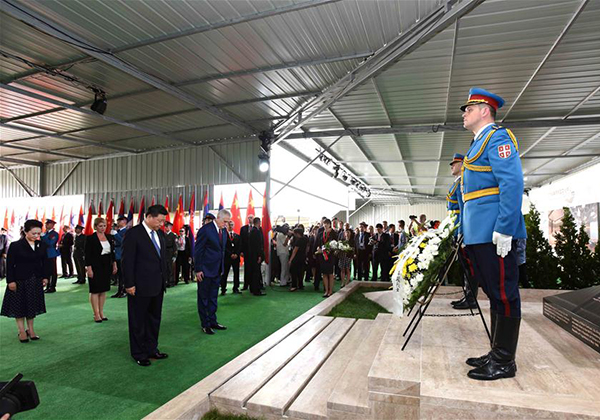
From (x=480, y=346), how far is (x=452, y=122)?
8729mm

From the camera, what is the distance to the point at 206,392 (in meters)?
2.80

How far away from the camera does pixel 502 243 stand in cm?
205

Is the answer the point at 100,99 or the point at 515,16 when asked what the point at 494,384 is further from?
the point at 100,99

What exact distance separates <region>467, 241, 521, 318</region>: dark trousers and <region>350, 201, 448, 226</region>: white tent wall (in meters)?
28.1

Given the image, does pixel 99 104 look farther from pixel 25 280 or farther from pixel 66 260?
pixel 66 260

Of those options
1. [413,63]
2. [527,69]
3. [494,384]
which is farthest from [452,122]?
[494,384]

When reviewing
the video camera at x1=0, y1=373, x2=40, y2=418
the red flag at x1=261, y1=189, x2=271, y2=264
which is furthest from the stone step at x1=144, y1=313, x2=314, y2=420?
the red flag at x1=261, y1=189, x2=271, y2=264

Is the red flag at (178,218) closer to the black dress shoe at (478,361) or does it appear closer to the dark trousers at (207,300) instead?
the dark trousers at (207,300)

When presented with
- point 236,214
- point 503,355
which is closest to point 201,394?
point 503,355

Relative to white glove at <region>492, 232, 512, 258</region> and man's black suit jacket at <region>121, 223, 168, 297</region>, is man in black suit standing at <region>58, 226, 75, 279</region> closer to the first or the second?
man's black suit jacket at <region>121, 223, 168, 297</region>

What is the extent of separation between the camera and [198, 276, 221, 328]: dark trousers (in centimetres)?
530

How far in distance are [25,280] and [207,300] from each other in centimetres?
238

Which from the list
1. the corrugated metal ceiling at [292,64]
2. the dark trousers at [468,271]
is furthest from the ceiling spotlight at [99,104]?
the dark trousers at [468,271]

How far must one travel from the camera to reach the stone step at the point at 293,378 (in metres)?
2.62
